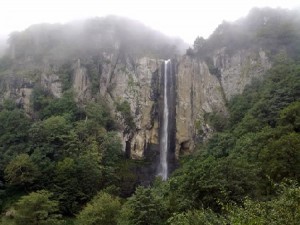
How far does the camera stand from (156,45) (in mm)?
87688

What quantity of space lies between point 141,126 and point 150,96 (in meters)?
6.48

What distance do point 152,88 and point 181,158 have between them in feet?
52.2

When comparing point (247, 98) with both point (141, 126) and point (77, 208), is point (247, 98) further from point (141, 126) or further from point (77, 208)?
point (77, 208)

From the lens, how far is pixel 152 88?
7500 cm

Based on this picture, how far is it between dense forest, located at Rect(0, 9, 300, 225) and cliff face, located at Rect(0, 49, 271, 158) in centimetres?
204

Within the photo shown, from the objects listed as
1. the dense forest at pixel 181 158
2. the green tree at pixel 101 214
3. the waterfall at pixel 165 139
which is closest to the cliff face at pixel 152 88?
the waterfall at pixel 165 139

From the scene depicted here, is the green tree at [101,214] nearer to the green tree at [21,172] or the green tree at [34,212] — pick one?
the green tree at [34,212]

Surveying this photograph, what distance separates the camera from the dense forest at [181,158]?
105 feet

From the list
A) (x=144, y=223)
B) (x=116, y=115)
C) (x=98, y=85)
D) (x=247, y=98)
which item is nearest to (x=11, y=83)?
(x=98, y=85)

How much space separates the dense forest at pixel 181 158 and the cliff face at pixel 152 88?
204 cm

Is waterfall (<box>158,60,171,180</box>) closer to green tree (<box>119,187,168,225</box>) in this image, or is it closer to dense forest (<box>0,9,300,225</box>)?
dense forest (<box>0,9,300,225</box>)

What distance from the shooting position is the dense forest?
32.1 meters

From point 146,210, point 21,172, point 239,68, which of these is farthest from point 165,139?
point 146,210

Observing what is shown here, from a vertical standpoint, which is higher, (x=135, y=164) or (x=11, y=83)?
(x=11, y=83)
